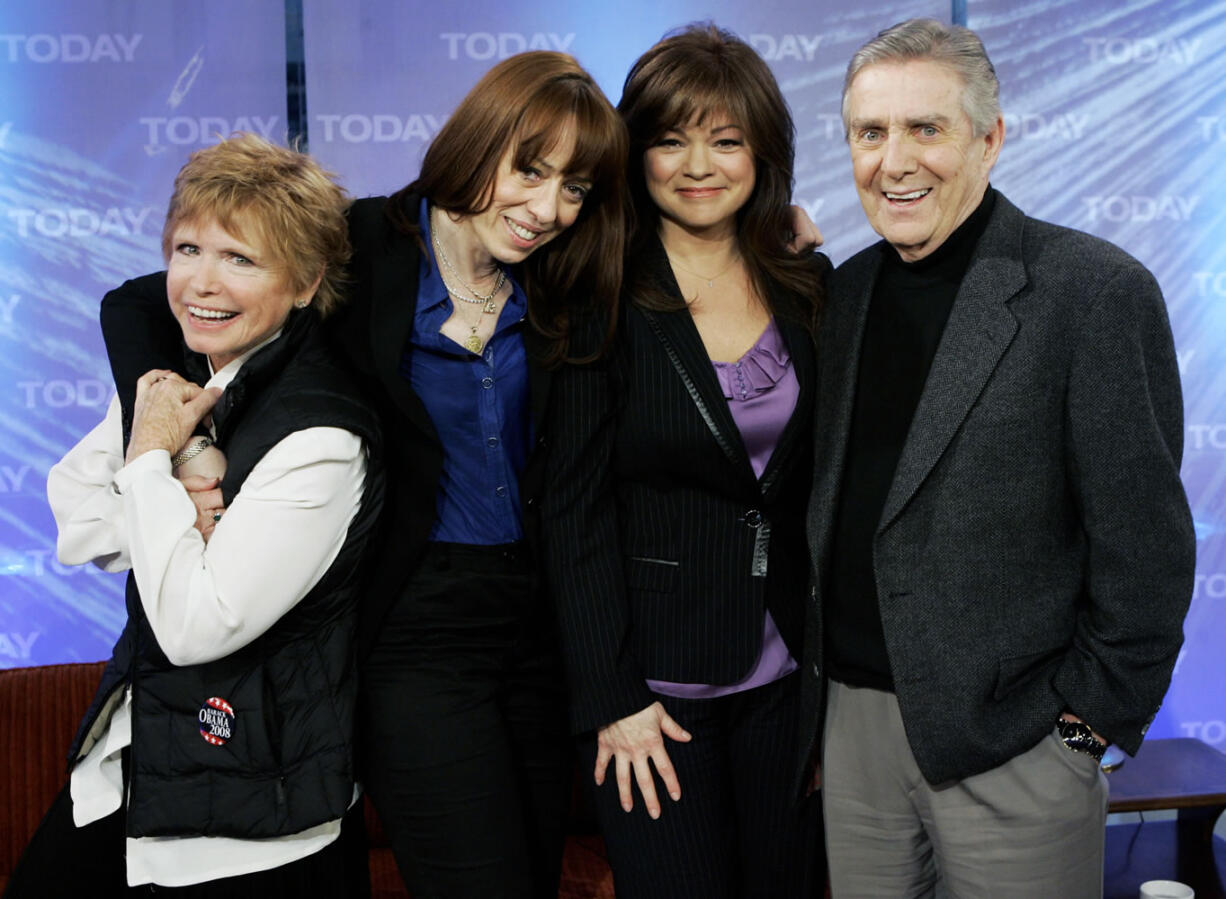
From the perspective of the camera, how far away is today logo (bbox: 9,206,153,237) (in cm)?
350

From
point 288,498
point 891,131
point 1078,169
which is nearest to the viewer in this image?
point 288,498

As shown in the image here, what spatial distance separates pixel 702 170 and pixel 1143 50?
257cm

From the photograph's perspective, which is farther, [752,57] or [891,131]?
[752,57]

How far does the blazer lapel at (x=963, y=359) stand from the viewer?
1701mm

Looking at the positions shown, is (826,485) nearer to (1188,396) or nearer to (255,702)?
(255,702)

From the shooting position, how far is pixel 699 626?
6.62 ft

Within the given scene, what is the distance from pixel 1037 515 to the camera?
1.71 meters

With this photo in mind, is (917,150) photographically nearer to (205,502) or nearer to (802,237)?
(802,237)

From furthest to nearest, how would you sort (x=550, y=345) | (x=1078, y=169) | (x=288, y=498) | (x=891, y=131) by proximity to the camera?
(x=1078, y=169) → (x=550, y=345) → (x=891, y=131) → (x=288, y=498)

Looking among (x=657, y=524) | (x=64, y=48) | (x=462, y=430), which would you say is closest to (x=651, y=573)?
(x=657, y=524)

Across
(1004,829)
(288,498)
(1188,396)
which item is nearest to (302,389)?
(288,498)

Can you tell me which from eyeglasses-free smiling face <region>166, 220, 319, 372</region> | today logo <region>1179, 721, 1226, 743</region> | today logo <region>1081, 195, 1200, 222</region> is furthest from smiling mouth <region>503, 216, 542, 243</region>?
today logo <region>1179, 721, 1226, 743</region>

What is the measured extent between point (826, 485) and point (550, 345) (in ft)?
1.68

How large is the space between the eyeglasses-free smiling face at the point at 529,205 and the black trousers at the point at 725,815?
81cm
